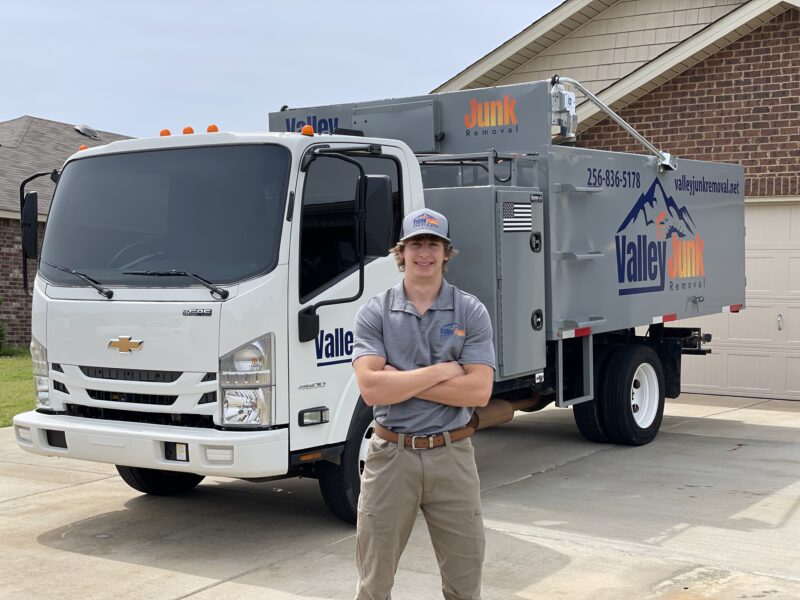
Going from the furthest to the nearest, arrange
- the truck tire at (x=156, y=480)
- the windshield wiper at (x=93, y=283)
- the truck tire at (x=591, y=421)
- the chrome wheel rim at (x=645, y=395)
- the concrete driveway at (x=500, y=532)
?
the chrome wheel rim at (x=645, y=395)
the truck tire at (x=591, y=421)
the truck tire at (x=156, y=480)
the windshield wiper at (x=93, y=283)
the concrete driveway at (x=500, y=532)

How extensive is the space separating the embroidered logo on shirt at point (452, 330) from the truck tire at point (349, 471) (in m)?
2.51

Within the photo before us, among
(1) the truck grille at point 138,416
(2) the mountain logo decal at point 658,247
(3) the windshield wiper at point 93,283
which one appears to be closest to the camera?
(1) the truck grille at point 138,416

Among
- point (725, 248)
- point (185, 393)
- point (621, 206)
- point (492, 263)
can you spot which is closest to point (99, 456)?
point (185, 393)

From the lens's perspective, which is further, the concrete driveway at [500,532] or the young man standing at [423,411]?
the concrete driveway at [500,532]

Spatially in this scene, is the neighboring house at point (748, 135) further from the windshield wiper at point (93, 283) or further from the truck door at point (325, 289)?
the windshield wiper at point (93, 283)

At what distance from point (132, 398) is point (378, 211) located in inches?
72.1

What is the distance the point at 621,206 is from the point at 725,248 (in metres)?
2.36

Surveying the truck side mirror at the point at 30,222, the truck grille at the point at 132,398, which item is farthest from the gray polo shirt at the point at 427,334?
the truck side mirror at the point at 30,222

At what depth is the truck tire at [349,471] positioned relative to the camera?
6.87 meters

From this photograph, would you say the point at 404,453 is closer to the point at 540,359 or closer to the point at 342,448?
the point at 342,448

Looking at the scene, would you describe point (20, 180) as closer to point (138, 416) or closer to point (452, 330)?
point (138, 416)

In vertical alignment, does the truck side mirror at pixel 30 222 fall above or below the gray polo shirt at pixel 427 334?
above

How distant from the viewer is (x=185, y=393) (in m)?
6.41

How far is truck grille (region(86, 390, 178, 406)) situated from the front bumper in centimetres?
14
